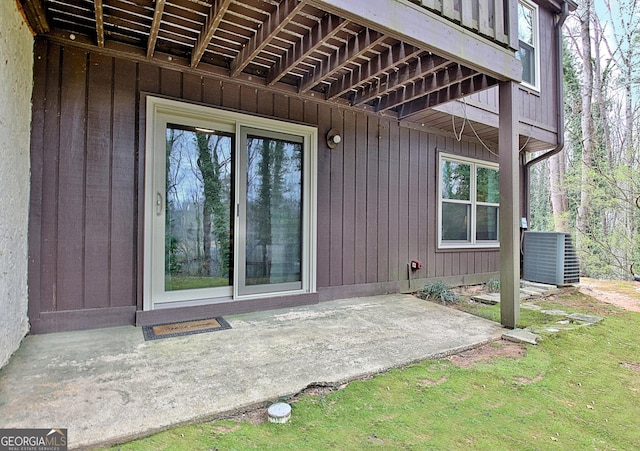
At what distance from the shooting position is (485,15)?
295cm

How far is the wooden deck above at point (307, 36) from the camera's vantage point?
7.74 feet

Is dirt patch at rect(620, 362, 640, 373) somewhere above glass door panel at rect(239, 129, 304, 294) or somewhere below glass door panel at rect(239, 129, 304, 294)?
below

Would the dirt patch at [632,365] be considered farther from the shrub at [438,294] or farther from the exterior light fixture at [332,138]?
the exterior light fixture at [332,138]

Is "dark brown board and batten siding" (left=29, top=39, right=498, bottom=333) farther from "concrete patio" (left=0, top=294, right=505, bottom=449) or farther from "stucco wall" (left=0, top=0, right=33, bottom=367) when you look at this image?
"concrete patio" (left=0, top=294, right=505, bottom=449)

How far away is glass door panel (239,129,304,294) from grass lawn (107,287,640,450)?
185 cm

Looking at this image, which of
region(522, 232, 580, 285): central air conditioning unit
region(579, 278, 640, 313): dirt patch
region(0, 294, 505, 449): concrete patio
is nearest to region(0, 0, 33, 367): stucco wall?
region(0, 294, 505, 449): concrete patio

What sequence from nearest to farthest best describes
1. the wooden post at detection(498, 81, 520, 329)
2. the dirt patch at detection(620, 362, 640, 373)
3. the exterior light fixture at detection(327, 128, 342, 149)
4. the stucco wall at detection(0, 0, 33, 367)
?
the stucco wall at detection(0, 0, 33, 367) → the dirt patch at detection(620, 362, 640, 373) → the wooden post at detection(498, 81, 520, 329) → the exterior light fixture at detection(327, 128, 342, 149)

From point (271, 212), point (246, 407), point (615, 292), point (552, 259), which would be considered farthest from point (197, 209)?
point (615, 292)

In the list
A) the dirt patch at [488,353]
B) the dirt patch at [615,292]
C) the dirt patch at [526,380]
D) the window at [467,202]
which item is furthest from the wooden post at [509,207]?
the dirt patch at [615,292]

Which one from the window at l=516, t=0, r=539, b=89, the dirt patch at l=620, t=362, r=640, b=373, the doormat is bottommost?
the dirt patch at l=620, t=362, r=640, b=373

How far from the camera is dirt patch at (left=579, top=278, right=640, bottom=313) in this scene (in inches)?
172

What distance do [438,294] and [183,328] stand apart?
3.19 meters

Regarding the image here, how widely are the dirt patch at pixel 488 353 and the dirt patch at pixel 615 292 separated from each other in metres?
2.66

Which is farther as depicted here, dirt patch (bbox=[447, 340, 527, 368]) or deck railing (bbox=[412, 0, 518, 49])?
deck railing (bbox=[412, 0, 518, 49])
